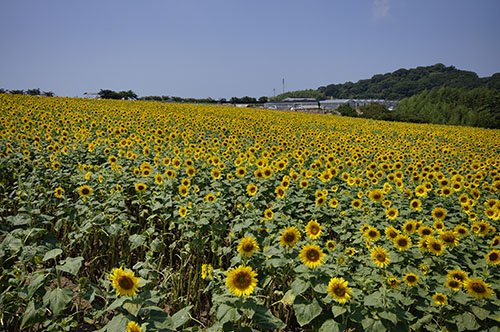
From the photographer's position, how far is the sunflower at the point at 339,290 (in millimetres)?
1988

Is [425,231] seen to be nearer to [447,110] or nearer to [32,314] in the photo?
[32,314]

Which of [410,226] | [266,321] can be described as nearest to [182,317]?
[266,321]

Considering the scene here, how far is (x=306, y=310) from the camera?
2.11 meters

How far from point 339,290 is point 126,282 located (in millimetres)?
1515

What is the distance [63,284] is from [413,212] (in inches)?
196

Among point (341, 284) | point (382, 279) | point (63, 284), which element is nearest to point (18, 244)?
point (63, 284)

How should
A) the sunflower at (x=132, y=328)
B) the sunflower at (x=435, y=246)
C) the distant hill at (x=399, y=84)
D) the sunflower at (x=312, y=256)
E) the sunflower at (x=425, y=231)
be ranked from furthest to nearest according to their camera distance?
the distant hill at (x=399, y=84)
the sunflower at (x=425, y=231)
the sunflower at (x=435, y=246)
the sunflower at (x=312, y=256)
the sunflower at (x=132, y=328)

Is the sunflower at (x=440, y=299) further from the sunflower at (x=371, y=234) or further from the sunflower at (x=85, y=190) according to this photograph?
the sunflower at (x=85, y=190)

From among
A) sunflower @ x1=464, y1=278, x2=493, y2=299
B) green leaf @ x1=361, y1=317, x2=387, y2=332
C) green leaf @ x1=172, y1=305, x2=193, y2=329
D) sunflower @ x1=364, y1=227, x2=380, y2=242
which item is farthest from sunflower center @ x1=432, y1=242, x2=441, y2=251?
green leaf @ x1=172, y1=305, x2=193, y2=329

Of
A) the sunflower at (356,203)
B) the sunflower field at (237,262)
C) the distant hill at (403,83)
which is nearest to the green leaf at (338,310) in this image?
the sunflower field at (237,262)

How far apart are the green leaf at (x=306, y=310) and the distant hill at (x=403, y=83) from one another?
153776 mm

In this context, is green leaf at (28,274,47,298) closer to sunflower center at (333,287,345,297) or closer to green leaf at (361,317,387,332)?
sunflower center at (333,287,345,297)

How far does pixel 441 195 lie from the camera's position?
4.84 m

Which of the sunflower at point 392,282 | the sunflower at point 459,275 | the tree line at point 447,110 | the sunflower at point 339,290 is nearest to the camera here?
the sunflower at point 339,290
